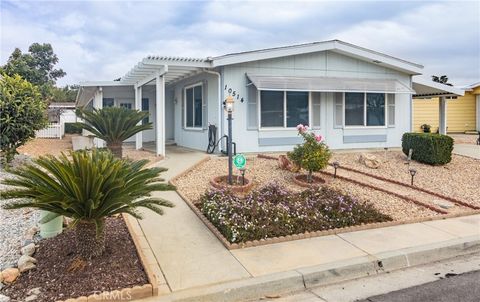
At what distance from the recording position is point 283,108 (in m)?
11.6

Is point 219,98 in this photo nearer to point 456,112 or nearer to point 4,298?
point 4,298

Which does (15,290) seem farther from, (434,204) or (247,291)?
(434,204)

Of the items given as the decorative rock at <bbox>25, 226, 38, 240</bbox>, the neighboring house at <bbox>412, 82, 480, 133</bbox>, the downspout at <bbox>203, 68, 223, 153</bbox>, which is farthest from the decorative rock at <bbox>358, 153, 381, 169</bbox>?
the neighboring house at <bbox>412, 82, 480, 133</bbox>

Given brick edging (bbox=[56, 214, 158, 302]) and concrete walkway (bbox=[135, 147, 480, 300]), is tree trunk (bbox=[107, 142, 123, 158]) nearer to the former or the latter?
concrete walkway (bbox=[135, 147, 480, 300])

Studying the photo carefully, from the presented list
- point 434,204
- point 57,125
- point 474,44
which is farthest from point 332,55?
point 57,125

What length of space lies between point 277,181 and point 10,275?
17.5 ft

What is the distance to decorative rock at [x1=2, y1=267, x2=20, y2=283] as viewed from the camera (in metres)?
3.48

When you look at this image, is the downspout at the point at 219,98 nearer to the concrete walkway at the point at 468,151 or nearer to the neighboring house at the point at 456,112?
the concrete walkway at the point at 468,151

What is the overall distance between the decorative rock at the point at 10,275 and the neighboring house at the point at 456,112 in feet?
74.1

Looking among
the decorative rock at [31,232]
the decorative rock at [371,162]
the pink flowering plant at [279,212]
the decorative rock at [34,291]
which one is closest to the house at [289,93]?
the decorative rock at [371,162]

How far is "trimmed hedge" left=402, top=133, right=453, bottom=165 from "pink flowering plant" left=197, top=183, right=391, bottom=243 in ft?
17.1

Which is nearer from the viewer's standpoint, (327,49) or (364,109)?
(327,49)

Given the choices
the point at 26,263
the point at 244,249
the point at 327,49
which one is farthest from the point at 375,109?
the point at 26,263

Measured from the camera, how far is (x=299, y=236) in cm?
492
